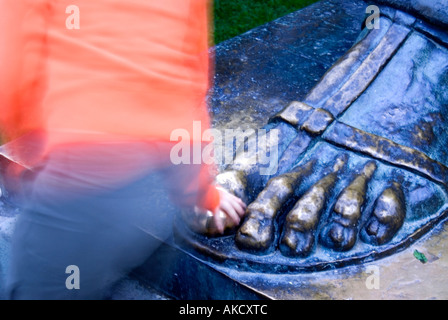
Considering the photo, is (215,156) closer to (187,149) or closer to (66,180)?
(187,149)

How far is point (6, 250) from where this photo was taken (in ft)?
5.75

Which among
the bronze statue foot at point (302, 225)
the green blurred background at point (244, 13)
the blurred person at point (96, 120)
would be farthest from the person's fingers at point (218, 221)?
the green blurred background at point (244, 13)

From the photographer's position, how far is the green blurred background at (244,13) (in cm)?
355

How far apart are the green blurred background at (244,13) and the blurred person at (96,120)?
2.15 m

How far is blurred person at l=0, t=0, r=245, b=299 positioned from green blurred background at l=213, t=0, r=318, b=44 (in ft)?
7.07

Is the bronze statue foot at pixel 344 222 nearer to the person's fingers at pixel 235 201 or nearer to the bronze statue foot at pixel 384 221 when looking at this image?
the bronze statue foot at pixel 384 221

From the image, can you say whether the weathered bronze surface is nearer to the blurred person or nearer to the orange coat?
the blurred person

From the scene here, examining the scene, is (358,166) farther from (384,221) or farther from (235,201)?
(235,201)

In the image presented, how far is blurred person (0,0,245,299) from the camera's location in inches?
48.2

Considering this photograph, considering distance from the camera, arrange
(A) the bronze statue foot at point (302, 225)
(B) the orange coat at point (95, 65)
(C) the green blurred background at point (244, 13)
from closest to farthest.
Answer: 1. (B) the orange coat at point (95, 65)
2. (A) the bronze statue foot at point (302, 225)
3. (C) the green blurred background at point (244, 13)

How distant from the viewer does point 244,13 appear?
3.74 m

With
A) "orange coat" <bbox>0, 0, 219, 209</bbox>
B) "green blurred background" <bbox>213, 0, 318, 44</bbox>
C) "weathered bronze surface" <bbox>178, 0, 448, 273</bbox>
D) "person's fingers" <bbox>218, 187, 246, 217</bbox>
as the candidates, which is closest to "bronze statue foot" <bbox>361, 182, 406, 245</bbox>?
"weathered bronze surface" <bbox>178, 0, 448, 273</bbox>
